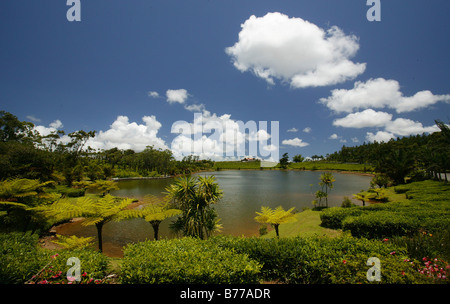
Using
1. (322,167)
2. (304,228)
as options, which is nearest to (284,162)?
(322,167)

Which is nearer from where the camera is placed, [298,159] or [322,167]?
[322,167]

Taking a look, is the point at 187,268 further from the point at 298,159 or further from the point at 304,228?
the point at 298,159

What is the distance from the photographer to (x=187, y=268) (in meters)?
4.24

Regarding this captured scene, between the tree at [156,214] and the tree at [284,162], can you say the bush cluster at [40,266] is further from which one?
the tree at [284,162]

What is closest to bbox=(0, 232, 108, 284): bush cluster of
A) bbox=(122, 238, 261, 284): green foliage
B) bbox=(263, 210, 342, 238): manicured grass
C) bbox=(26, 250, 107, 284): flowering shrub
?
bbox=(26, 250, 107, 284): flowering shrub

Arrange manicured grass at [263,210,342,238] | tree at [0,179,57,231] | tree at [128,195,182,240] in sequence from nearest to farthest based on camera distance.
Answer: tree at [128,195,182,240] → tree at [0,179,57,231] → manicured grass at [263,210,342,238]

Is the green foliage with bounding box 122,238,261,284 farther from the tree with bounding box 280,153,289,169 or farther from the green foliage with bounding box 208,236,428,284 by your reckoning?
the tree with bounding box 280,153,289,169

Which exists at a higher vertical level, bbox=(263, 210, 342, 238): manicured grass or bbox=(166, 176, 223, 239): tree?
bbox=(166, 176, 223, 239): tree

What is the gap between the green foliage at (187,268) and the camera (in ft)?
13.3

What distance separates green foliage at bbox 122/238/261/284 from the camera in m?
4.06

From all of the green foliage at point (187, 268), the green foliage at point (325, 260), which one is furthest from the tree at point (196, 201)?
the green foliage at point (187, 268)

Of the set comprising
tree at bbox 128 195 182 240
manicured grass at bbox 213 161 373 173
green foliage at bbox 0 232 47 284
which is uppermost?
green foliage at bbox 0 232 47 284

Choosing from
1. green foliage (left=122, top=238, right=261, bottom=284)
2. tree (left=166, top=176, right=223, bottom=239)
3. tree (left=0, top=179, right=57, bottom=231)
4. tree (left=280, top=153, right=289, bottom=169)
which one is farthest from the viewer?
tree (left=280, top=153, right=289, bottom=169)
